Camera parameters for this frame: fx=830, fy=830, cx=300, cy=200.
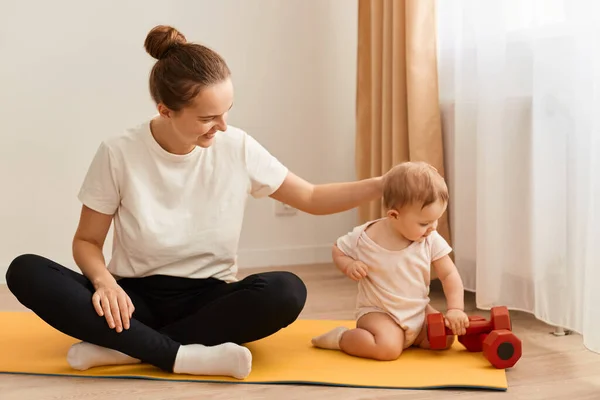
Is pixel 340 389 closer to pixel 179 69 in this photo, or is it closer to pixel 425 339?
pixel 425 339

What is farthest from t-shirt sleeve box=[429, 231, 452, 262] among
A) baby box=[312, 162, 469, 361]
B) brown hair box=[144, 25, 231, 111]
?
brown hair box=[144, 25, 231, 111]

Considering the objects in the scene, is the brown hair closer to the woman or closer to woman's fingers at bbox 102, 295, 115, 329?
the woman

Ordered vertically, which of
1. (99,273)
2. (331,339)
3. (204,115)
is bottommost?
(331,339)

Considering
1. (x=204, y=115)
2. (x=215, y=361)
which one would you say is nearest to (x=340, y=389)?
(x=215, y=361)

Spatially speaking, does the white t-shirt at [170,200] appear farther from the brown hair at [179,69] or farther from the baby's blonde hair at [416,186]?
the baby's blonde hair at [416,186]

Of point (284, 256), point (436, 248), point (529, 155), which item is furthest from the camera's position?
point (284, 256)

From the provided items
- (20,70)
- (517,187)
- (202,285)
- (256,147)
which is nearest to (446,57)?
(517,187)

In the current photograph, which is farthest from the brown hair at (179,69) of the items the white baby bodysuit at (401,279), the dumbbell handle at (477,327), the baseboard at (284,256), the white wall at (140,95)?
the baseboard at (284,256)

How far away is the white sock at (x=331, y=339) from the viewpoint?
189cm

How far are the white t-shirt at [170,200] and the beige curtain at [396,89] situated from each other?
2.63 feet

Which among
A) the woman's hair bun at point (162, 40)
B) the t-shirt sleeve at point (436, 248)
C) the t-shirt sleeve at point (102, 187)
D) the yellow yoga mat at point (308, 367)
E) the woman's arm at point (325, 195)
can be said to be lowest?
the yellow yoga mat at point (308, 367)

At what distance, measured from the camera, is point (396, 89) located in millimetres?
2668

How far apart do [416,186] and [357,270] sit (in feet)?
0.77

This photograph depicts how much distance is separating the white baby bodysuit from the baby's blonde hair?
13 centimetres
